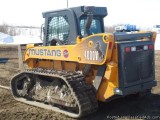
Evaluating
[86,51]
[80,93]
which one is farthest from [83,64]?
[80,93]

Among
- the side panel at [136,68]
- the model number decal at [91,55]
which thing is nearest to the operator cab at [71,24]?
the model number decal at [91,55]

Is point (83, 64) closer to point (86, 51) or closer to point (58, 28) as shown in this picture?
point (86, 51)

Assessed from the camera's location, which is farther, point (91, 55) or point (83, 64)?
point (83, 64)

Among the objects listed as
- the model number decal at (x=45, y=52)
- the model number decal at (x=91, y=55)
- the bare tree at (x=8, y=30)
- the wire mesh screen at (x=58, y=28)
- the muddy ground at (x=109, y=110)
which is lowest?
the bare tree at (x=8, y=30)

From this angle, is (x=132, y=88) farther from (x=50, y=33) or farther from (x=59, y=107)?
(x=50, y=33)

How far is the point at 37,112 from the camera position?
7.25 metres

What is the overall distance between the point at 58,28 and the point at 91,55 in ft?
5.13

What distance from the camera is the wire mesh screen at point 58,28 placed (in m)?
7.58

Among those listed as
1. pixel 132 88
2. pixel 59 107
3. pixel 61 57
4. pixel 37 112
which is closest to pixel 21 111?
pixel 37 112

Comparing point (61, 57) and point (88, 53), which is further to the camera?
point (61, 57)

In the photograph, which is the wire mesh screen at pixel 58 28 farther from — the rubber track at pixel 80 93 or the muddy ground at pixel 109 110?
the muddy ground at pixel 109 110

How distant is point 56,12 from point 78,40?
124 cm

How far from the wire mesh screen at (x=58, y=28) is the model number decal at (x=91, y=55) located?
984 millimetres

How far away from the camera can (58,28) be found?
25.7ft
